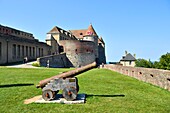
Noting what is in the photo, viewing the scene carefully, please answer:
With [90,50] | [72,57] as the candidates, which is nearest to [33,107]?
[72,57]

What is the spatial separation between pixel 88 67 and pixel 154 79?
4.81m

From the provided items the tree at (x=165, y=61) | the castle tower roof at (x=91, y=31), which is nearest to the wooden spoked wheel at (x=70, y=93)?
the tree at (x=165, y=61)

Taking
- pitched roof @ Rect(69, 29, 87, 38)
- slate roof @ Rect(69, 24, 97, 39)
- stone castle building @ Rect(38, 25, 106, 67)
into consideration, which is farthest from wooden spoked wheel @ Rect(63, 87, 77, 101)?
pitched roof @ Rect(69, 29, 87, 38)

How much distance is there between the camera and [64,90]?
21.0 ft

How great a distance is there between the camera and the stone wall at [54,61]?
32.4 m

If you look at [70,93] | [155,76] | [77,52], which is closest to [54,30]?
[77,52]

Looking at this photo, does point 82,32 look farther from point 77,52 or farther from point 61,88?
point 61,88

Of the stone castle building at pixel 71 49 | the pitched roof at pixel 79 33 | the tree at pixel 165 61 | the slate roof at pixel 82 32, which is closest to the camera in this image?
the tree at pixel 165 61

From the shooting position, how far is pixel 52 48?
5184cm

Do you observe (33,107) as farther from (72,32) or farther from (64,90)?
(72,32)

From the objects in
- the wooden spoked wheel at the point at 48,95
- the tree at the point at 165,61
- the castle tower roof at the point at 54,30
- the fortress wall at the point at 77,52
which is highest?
the castle tower roof at the point at 54,30

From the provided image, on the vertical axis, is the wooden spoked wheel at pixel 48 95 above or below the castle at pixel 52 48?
below

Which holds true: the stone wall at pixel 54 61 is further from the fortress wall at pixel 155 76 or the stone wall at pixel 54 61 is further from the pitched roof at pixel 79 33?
the pitched roof at pixel 79 33

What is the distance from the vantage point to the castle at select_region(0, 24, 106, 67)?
31.9 metres
